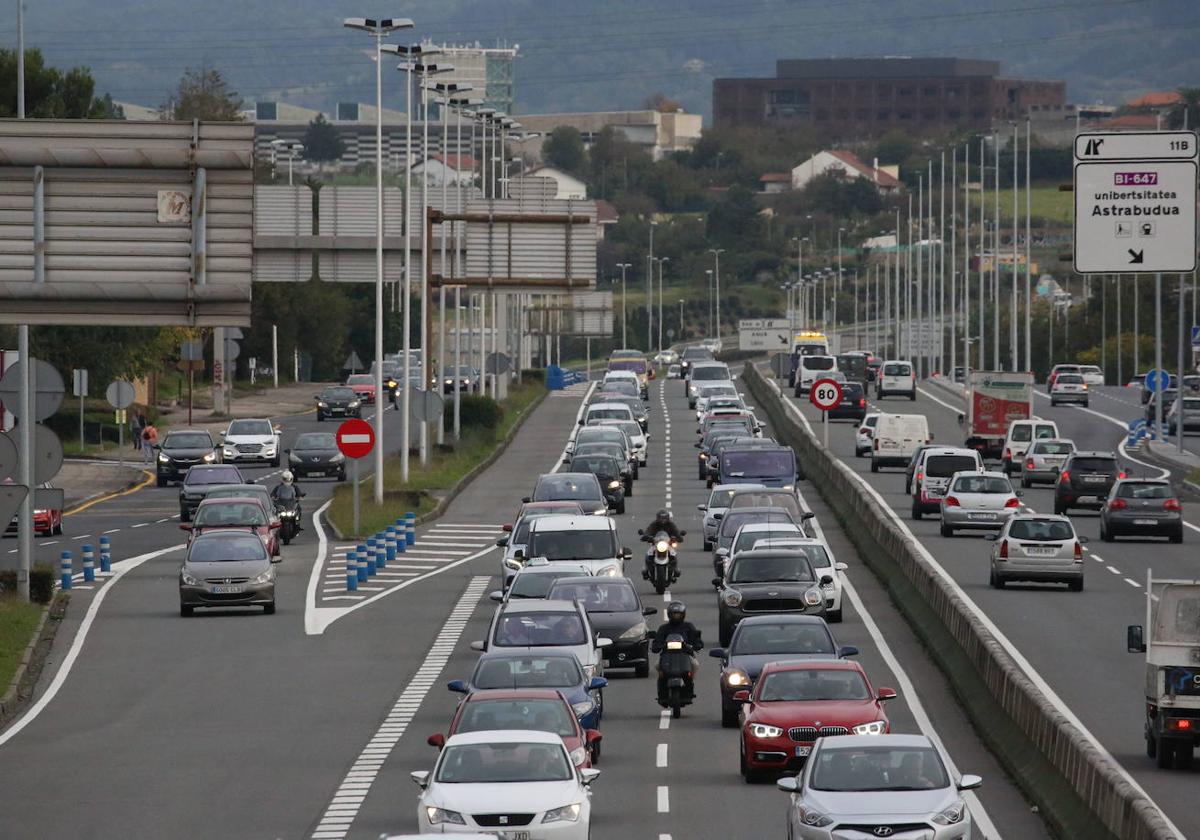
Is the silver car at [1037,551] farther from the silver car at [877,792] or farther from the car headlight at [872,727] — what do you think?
the silver car at [877,792]

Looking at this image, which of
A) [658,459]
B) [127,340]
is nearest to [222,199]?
[658,459]

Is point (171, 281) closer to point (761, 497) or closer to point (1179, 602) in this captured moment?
point (1179, 602)

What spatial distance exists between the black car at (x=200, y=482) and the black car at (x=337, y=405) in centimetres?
3840

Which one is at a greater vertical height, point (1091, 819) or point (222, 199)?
point (222, 199)

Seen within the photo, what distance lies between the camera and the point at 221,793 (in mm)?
22781

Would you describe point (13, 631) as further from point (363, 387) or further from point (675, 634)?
point (363, 387)

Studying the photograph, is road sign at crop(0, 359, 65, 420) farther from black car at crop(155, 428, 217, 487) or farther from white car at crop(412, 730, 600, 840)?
black car at crop(155, 428, 217, 487)

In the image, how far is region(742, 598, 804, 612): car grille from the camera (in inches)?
1314

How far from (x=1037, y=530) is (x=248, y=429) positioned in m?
39.2

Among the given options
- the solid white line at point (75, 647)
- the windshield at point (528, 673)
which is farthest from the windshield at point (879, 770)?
the solid white line at point (75, 647)

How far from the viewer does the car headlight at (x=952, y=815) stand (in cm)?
1753

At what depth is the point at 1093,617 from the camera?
36.4 metres

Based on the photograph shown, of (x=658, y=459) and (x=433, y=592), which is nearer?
(x=433, y=592)

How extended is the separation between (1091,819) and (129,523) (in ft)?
134
